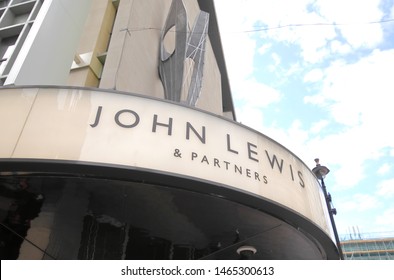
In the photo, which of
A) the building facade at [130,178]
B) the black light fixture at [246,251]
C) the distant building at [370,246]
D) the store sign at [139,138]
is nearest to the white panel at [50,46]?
the building facade at [130,178]

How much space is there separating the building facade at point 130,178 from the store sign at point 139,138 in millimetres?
20

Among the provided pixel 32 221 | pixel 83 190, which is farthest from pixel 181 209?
pixel 32 221

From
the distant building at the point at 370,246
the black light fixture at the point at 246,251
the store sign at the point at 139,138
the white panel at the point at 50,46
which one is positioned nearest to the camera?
the store sign at the point at 139,138

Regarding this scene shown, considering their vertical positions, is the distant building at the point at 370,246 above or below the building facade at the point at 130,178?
above

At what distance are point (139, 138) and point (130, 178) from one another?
655mm

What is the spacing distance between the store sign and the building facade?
2 cm

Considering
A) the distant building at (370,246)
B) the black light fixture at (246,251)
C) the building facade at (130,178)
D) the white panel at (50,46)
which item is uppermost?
the distant building at (370,246)

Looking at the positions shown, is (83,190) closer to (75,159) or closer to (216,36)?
(75,159)

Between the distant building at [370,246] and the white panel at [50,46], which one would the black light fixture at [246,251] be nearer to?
the white panel at [50,46]

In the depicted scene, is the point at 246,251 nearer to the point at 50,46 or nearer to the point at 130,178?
the point at 130,178

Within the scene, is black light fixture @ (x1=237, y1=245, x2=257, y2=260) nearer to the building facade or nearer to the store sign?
the building facade

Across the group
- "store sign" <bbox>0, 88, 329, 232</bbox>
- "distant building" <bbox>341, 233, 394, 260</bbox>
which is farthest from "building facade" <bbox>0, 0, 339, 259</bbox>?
"distant building" <bbox>341, 233, 394, 260</bbox>

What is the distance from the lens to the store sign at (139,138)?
5.38 m

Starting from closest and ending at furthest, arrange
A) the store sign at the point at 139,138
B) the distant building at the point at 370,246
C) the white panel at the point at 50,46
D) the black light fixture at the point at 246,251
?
the store sign at the point at 139,138, the black light fixture at the point at 246,251, the white panel at the point at 50,46, the distant building at the point at 370,246
